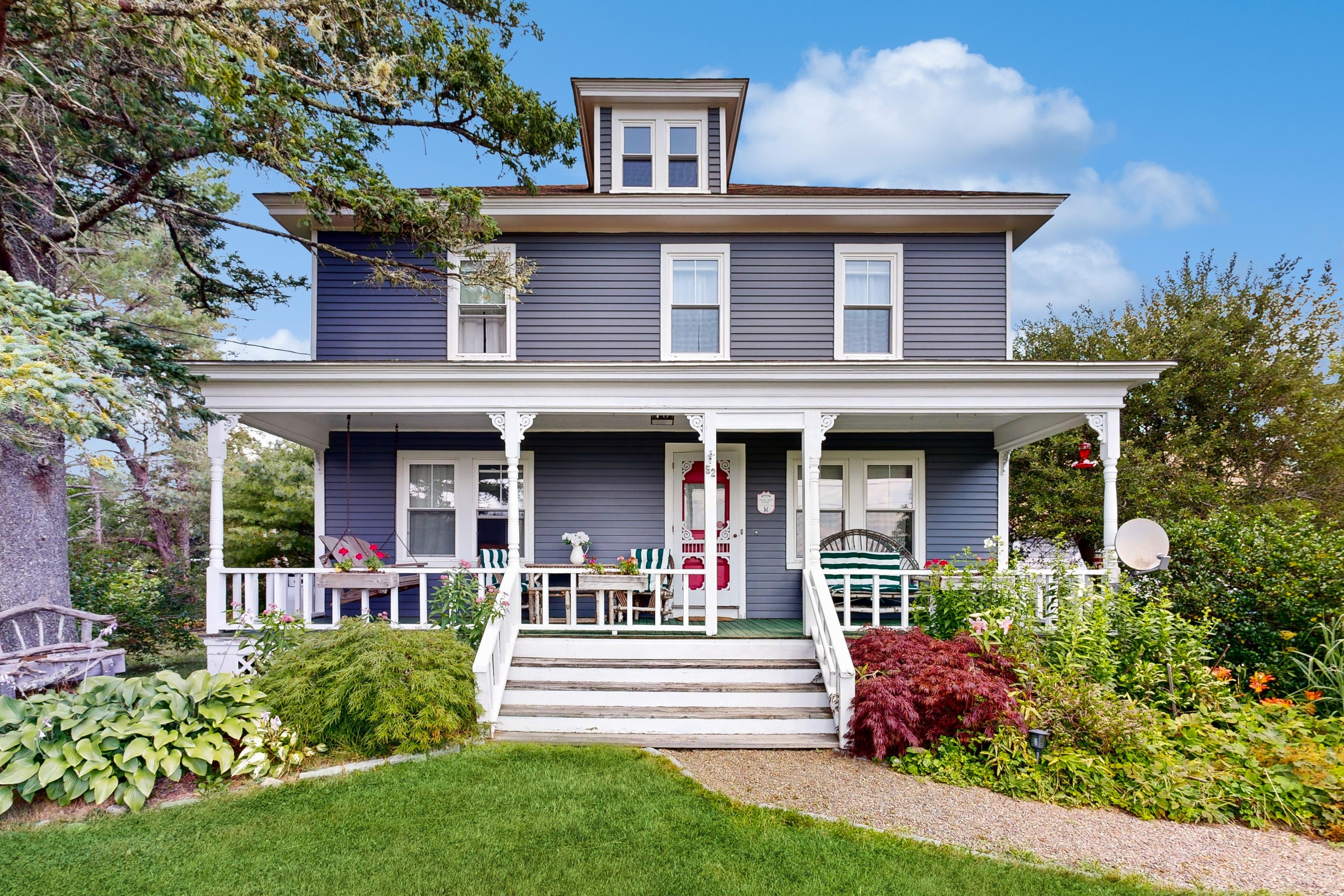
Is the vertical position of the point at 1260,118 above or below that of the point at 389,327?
above

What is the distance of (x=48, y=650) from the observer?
6.42 meters

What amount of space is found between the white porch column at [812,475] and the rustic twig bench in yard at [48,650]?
6.95m

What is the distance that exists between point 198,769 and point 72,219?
17.6ft

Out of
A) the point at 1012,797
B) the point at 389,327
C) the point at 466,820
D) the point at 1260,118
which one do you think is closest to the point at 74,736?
the point at 466,820

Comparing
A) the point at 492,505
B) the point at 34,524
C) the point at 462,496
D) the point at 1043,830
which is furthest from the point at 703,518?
the point at 34,524

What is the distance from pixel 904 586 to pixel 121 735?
7.13 m

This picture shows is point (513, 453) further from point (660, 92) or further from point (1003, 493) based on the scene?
point (1003, 493)

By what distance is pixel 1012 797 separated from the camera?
4.94m

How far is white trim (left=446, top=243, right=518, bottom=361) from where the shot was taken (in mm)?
9461

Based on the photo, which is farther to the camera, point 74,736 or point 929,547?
point 929,547

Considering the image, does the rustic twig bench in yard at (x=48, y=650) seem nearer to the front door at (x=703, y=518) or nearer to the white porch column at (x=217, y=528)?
the white porch column at (x=217, y=528)

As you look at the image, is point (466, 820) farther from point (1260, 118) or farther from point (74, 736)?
point (1260, 118)

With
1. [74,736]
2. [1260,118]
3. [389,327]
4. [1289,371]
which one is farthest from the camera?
[1260,118]

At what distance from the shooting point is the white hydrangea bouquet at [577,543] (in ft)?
29.2
